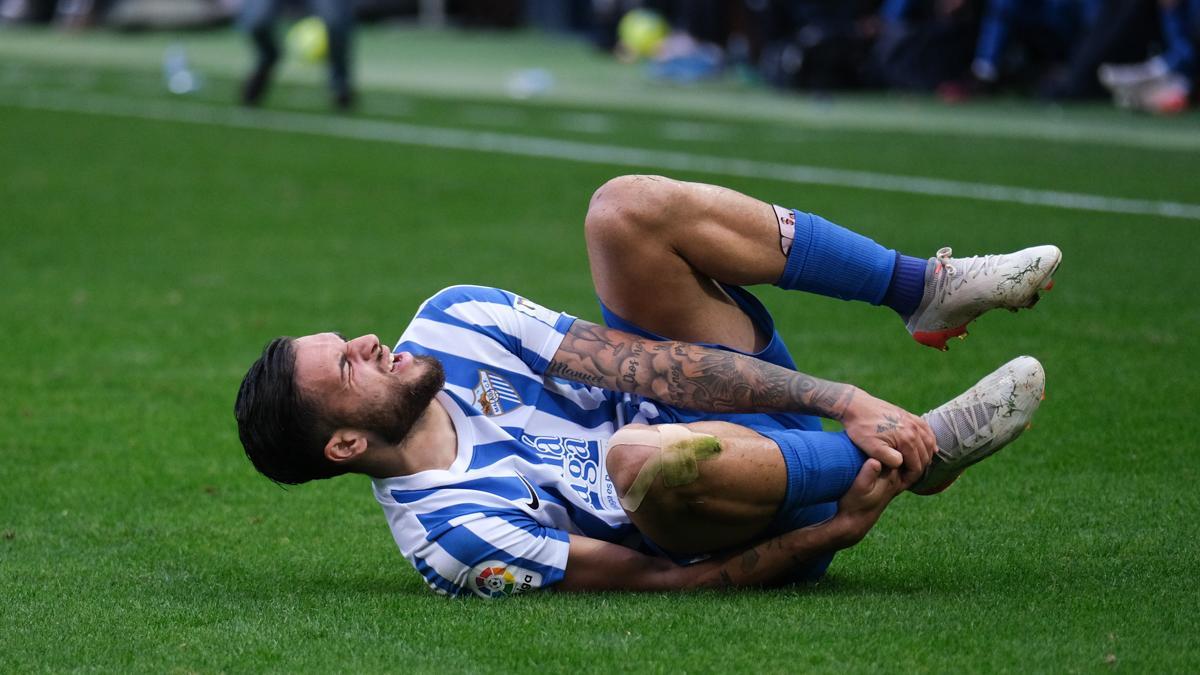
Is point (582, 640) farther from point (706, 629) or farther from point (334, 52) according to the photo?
point (334, 52)

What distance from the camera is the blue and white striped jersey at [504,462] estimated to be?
3.45 metres

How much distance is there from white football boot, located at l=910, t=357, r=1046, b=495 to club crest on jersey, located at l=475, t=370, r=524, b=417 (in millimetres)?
888

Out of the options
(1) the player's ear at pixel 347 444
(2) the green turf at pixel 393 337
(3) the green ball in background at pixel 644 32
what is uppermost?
(1) the player's ear at pixel 347 444

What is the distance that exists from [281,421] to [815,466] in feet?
3.57

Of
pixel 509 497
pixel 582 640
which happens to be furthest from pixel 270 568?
pixel 582 640

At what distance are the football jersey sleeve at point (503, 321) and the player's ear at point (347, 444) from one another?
1.21 feet

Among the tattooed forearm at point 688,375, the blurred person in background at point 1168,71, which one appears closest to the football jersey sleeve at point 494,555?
the tattooed forearm at point 688,375

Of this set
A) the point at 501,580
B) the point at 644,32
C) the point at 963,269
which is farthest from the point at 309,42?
the point at 501,580

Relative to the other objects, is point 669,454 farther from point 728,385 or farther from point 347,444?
point 347,444

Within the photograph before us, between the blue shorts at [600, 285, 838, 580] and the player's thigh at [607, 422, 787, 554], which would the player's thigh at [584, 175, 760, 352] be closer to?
the blue shorts at [600, 285, 838, 580]

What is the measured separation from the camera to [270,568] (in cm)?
393

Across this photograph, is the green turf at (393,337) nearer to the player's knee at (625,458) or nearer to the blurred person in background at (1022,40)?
the player's knee at (625,458)

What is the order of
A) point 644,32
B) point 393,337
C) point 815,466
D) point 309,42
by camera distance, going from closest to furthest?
point 815,466
point 393,337
point 644,32
point 309,42

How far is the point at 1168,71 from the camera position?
45.4 ft
